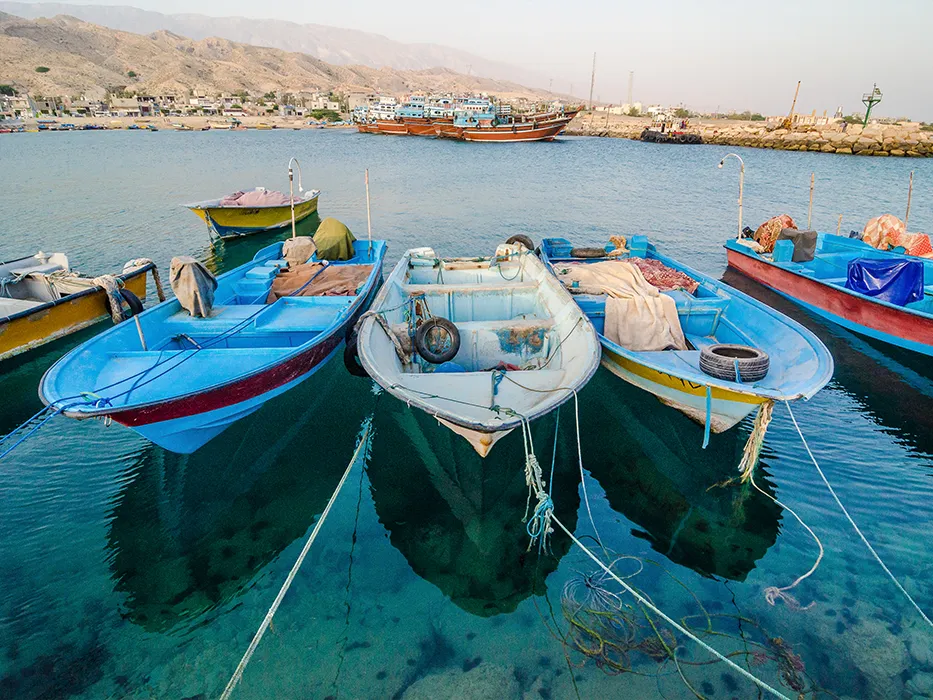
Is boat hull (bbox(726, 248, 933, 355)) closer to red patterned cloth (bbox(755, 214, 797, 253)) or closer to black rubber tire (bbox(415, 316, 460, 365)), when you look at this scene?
red patterned cloth (bbox(755, 214, 797, 253))

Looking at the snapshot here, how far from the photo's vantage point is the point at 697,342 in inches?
403

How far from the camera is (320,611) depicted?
6.11 meters

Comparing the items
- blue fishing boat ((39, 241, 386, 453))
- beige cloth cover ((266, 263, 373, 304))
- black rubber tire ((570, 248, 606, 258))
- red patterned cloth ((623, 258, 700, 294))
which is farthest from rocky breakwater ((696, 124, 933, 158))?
blue fishing boat ((39, 241, 386, 453))

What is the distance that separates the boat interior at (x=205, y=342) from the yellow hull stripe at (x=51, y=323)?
14.2 feet

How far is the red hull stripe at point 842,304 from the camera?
38.1 ft

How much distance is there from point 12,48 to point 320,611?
221 metres

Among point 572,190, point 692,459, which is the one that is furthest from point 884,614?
point 572,190

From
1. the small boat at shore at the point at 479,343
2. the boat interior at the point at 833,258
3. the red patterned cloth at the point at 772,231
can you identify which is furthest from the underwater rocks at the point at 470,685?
the red patterned cloth at the point at 772,231

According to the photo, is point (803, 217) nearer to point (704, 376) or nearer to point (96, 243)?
point (704, 376)

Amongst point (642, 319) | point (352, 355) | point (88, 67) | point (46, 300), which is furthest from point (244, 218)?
point (88, 67)

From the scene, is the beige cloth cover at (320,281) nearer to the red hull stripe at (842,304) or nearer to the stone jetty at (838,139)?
the red hull stripe at (842,304)

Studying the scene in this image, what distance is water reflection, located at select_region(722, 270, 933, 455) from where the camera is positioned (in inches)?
390

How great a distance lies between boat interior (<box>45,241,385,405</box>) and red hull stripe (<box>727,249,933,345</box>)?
42.7ft

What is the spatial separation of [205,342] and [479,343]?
540cm
